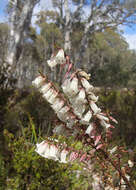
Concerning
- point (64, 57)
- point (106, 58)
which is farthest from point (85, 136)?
point (106, 58)

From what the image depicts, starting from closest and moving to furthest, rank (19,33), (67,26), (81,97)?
(81,97) → (19,33) → (67,26)

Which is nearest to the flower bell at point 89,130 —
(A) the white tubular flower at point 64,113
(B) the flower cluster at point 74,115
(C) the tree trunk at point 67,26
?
(B) the flower cluster at point 74,115

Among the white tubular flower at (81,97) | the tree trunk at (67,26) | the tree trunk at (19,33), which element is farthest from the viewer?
the tree trunk at (67,26)

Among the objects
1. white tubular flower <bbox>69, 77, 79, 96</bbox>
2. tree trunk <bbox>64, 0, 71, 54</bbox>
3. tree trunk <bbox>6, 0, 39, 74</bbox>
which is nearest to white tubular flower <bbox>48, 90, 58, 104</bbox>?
white tubular flower <bbox>69, 77, 79, 96</bbox>

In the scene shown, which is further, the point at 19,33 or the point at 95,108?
the point at 19,33

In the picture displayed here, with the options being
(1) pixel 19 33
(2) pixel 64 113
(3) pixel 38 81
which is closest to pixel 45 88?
(3) pixel 38 81

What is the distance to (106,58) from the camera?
33219 millimetres

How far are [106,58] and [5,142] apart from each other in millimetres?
32682

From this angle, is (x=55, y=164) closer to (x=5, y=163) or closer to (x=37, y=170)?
(x=37, y=170)

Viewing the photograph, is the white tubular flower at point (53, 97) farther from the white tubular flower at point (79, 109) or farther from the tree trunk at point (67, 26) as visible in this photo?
the tree trunk at point (67, 26)

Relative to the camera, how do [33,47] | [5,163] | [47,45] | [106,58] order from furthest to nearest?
[106,58] < [33,47] < [47,45] < [5,163]

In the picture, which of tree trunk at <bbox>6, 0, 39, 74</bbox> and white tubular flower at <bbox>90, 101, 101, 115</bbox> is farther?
tree trunk at <bbox>6, 0, 39, 74</bbox>

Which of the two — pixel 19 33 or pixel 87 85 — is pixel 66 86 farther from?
pixel 19 33

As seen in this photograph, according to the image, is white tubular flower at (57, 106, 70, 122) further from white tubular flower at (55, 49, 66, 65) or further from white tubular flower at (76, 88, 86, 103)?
white tubular flower at (55, 49, 66, 65)
